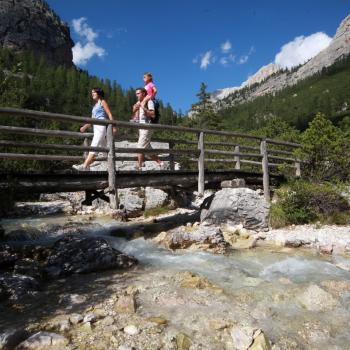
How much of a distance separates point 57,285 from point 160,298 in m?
2.02

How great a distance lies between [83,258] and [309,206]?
7.01 metres

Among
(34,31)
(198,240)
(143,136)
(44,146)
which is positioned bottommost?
(198,240)

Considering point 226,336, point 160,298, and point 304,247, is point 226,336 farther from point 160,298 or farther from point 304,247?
point 304,247

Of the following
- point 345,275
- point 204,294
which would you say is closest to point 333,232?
point 345,275

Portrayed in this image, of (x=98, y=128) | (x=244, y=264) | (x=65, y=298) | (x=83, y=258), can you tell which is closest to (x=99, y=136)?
(x=98, y=128)

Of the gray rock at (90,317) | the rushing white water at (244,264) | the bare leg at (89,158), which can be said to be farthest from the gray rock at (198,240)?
the gray rock at (90,317)

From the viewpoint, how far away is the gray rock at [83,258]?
7.60m

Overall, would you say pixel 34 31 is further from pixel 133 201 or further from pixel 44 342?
pixel 44 342

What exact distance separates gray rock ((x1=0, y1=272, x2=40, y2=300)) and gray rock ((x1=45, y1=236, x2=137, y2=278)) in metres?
0.72

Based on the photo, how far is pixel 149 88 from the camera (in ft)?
→ 33.4

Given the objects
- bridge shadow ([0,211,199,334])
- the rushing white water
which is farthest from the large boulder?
bridge shadow ([0,211,199,334])

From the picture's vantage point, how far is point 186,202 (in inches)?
661

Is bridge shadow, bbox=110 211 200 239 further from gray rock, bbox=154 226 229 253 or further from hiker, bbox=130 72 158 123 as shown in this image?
hiker, bbox=130 72 158 123

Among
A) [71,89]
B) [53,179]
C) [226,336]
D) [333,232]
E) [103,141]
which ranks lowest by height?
[226,336]
